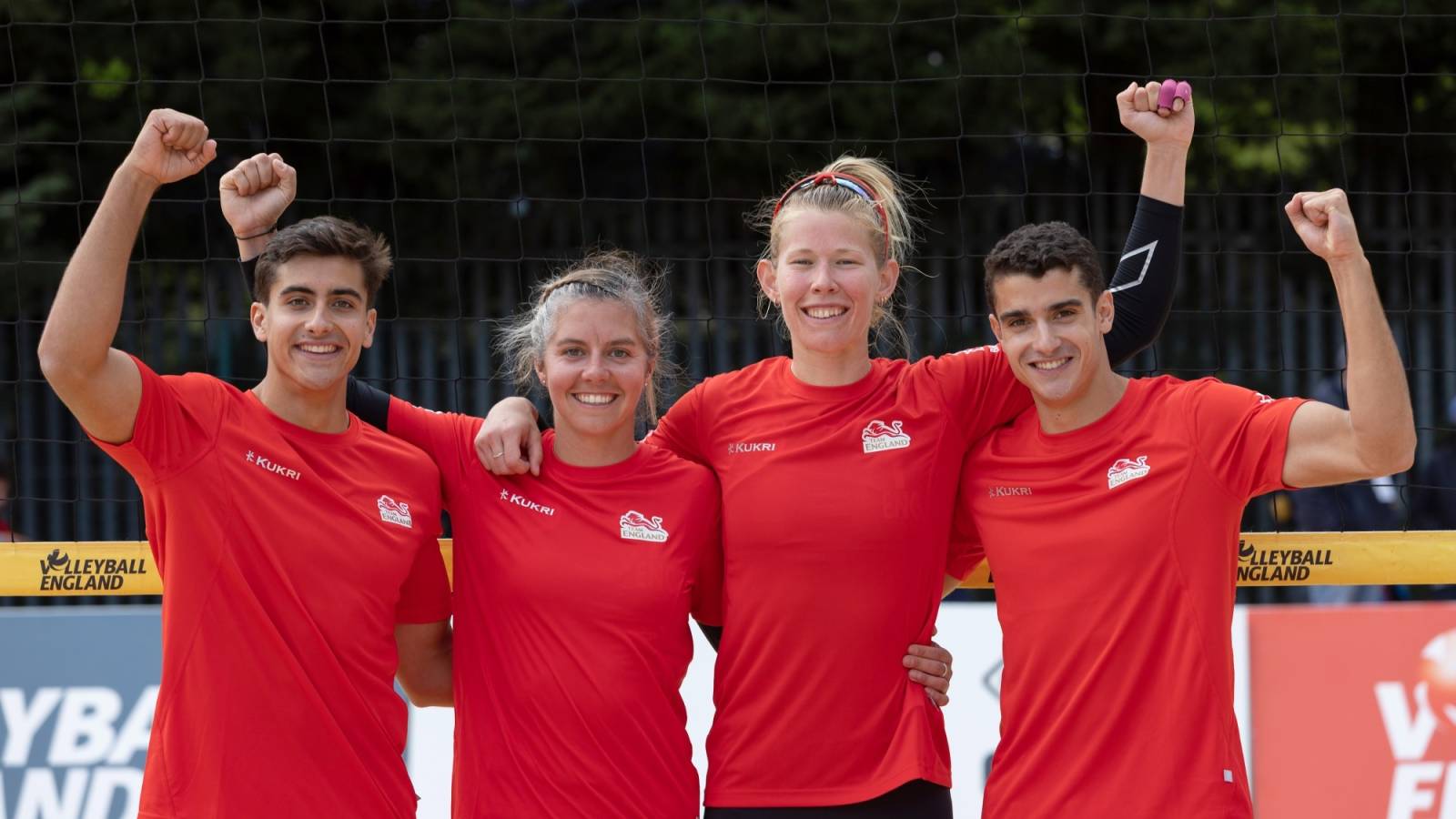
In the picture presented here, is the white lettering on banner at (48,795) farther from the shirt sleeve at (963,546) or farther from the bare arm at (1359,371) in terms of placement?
the bare arm at (1359,371)

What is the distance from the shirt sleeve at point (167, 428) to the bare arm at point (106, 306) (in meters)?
0.03

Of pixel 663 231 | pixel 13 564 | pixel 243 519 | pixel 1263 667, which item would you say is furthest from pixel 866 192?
pixel 663 231

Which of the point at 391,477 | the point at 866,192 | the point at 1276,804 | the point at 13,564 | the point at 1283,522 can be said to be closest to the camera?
the point at 391,477

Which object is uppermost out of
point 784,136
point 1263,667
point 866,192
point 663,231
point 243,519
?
point 784,136

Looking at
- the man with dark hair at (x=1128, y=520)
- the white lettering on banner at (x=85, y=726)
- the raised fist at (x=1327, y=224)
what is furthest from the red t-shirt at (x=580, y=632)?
the white lettering on banner at (x=85, y=726)

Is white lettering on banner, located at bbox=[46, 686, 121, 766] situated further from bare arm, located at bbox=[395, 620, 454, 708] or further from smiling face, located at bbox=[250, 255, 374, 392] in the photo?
smiling face, located at bbox=[250, 255, 374, 392]

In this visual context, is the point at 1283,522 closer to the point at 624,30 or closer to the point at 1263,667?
the point at 1263,667

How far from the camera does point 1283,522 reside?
26.0 feet

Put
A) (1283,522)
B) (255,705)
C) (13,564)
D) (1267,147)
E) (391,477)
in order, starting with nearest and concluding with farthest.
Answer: (255,705) < (391,477) < (13,564) < (1283,522) < (1267,147)

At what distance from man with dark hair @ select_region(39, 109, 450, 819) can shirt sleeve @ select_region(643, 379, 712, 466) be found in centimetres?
66

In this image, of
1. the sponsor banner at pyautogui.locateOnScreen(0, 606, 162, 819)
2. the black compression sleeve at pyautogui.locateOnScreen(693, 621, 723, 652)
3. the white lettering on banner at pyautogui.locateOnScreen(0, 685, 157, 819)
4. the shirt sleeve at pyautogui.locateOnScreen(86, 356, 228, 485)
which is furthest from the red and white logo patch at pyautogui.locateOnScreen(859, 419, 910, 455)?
the white lettering on banner at pyautogui.locateOnScreen(0, 685, 157, 819)

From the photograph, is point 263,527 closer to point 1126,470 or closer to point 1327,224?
point 1126,470

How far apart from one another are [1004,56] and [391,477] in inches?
255

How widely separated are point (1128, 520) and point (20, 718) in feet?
12.6
